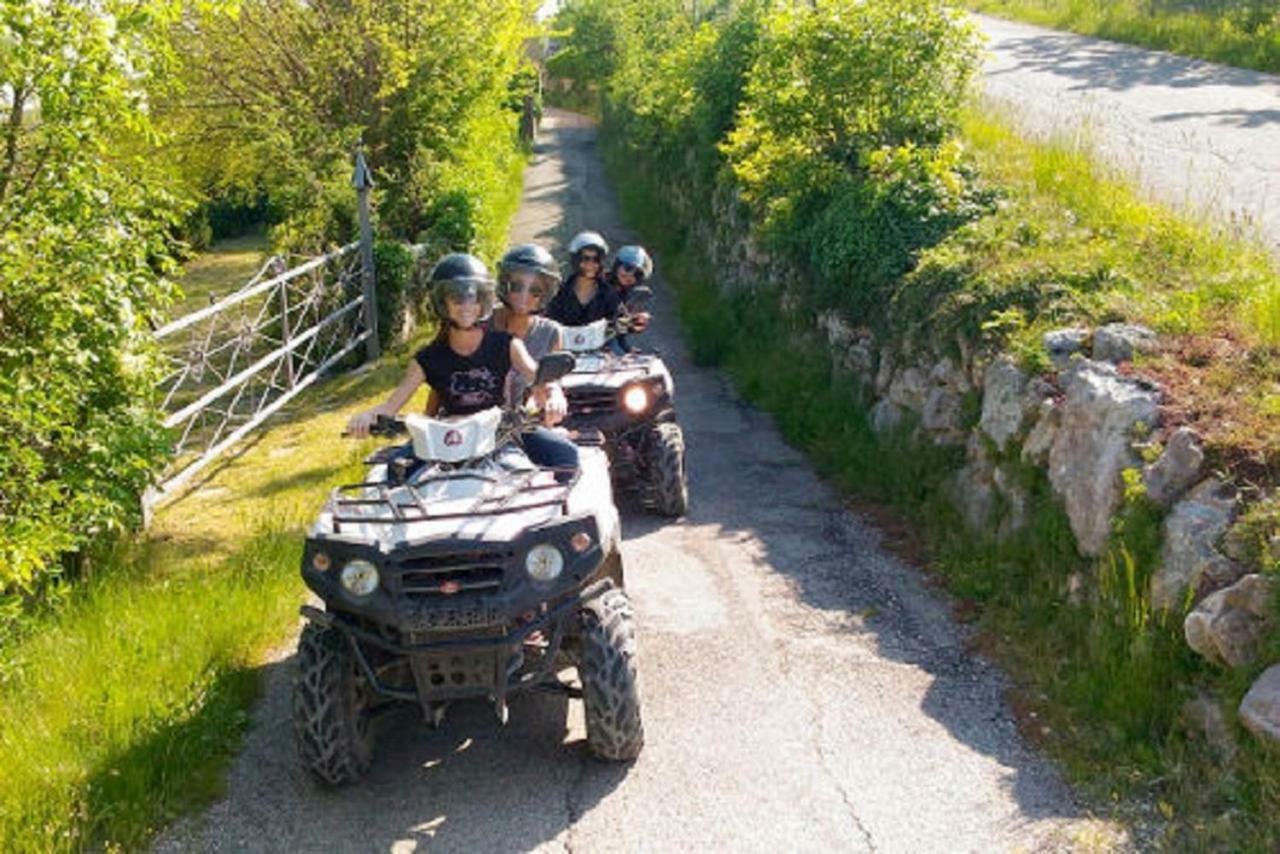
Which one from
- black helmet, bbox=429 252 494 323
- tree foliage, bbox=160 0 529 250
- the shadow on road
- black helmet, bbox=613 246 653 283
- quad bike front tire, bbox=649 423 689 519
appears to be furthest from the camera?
the shadow on road

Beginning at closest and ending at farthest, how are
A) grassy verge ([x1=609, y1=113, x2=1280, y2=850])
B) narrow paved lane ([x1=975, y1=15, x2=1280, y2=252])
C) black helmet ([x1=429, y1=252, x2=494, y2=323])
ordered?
grassy verge ([x1=609, y1=113, x2=1280, y2=850]) → black helmet ([x1=429, y1=252, x2=494, y2=323]) → narrow paved lane ([x1=975, y1=15, x2=1280, y2=252])

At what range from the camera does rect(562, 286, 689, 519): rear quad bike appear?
8102 millimetres

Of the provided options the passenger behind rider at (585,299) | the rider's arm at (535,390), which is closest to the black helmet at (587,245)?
the passenger behind rider at (585,299)

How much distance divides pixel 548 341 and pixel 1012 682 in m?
2.99

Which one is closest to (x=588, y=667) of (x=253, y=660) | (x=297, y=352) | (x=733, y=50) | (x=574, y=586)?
(x=574, y=586)

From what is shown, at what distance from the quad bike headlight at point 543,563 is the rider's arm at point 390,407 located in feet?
3.59

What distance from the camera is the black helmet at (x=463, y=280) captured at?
5469 millimetres

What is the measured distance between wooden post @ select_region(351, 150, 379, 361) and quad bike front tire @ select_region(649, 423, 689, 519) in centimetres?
643

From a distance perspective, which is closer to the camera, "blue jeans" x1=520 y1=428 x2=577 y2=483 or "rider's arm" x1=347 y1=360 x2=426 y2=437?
"rider's arm" x1=347 y1=360 x2=426 y2=437

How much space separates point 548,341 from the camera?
22.0 feet

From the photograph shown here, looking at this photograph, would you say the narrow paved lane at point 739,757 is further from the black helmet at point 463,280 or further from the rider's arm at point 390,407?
the black helmet at point 463,280

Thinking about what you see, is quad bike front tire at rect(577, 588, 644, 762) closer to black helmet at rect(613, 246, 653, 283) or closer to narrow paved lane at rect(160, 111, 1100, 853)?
narrow paved lane at rect(160, 111, 1100, 853)

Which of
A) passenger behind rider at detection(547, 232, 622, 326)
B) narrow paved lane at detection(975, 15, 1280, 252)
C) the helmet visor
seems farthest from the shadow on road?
the helmet visor

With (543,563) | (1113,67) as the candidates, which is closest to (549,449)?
(543,563)
